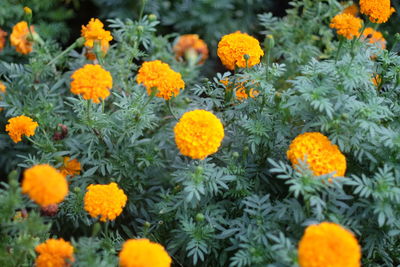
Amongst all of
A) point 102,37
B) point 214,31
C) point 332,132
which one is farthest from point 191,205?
point 214,31

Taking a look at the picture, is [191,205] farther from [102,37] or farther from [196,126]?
[102,37]

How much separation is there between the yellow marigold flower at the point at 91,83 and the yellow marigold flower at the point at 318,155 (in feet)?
2.22

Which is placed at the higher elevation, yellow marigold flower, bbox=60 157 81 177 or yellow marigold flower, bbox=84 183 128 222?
yellow marigold flower, bbox=84 183 128 222

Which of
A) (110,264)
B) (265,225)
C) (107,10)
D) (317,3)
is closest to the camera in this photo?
(110,264)

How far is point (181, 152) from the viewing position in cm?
161

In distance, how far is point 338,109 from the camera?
1708mm

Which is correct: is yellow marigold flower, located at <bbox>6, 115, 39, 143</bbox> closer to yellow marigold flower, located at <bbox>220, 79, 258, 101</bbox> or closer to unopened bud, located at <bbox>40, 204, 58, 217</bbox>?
unopened bud, located at <bbox>40, 204, 58, 217</bbox>

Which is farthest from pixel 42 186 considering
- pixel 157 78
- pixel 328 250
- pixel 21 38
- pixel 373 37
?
pixel 373 37

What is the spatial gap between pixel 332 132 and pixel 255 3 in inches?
81.0

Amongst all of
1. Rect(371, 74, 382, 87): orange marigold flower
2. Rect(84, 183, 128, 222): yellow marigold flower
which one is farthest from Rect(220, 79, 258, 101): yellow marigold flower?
Rect(84, 183, 128, 222): yellow marigold flower

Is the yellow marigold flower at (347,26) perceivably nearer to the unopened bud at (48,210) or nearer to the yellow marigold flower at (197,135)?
the yellow marigold flower at (197,135)

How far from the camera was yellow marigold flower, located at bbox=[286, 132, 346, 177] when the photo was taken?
1583mm

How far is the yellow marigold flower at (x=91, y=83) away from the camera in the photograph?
1603 mm

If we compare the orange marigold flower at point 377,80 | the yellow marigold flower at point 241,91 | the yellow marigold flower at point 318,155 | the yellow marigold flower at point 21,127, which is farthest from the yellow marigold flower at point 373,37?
the yellow marigold flower at point 21,127
